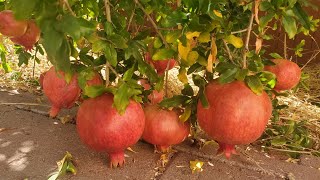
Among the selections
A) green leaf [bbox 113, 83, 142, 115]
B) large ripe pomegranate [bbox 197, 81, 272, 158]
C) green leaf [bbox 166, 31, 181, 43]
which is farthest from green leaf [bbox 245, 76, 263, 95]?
green leaf [bbox 113, 83, 142, 115]

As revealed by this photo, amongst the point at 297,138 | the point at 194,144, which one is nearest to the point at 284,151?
the point at 297,138

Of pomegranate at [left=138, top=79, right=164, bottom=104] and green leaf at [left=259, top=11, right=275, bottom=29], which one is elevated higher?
green leaf at [left=259, top=11, right=275, bottom=29]

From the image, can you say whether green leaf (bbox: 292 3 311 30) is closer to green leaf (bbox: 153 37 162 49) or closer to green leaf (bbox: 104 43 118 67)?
green leaf (bbox: 153 37 162 49)

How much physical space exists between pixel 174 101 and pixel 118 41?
0.34 meters

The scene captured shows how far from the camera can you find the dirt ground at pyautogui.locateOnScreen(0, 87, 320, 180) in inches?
54.3

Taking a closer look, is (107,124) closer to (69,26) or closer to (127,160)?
(127,160)

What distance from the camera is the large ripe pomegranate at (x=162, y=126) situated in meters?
1.39

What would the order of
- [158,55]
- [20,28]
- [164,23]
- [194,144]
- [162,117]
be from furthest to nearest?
1. [194,144]
2. [162,117]
3. [158,55]
4. [164,23]
5. [20,28]

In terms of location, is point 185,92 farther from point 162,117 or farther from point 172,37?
point 172,37

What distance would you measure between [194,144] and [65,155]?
1.71 feet

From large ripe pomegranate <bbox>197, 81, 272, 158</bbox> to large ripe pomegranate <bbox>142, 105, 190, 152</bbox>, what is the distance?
17 cm

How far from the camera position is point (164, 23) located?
114 cm

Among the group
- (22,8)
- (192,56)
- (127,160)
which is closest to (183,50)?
(192,56)

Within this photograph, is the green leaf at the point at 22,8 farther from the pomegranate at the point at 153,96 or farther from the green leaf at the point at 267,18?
the pomegranate at the point at 153,96
